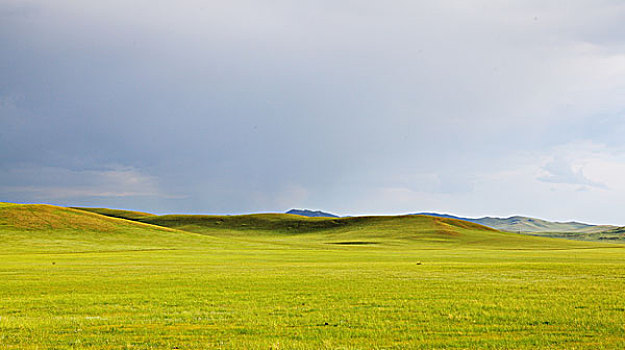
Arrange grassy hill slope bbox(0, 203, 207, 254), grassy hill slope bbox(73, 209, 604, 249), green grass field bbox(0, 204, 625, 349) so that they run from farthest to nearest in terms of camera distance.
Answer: grassy hill slope bbox(73, 209, 604, 249) < grassy hill slope bbox(0, 203, 207, 254) < green grass field bbox(0, 204, 625, 349)

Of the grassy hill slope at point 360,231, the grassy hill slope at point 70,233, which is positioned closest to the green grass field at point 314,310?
the grassy hill slope at point 70,233

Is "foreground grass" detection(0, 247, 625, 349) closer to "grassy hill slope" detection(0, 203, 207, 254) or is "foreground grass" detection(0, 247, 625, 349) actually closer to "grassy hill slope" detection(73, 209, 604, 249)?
"grassy hill slope" detection(0, 203, 207, 254)

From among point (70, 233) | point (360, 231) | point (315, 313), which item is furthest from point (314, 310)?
point (360, 231)

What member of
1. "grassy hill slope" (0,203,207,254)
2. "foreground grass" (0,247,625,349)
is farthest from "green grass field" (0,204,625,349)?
"grassy hill slope" (0,203,207,254)

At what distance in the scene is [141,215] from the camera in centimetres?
18412

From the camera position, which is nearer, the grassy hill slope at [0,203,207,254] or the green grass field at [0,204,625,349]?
the green grass field at [0,204,625,349]

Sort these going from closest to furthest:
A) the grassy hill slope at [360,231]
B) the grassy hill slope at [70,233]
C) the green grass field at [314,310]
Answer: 1. the green grass field at [314,310]
2. the grassy hill slope at [70,233]
3. the grassy hill slope at [360,231]

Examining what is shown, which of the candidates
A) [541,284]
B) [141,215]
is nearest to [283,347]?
[541,284]

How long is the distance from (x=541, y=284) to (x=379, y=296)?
31.9ft

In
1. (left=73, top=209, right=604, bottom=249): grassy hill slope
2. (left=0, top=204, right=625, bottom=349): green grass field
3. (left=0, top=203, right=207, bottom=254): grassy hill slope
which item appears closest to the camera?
(left=0, top=204, right=625, bottom=349): green grass field

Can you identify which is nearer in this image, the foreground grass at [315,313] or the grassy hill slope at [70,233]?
the foreground grass at [315,313]

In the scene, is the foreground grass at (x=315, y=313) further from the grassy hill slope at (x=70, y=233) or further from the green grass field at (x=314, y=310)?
the grassy hill slope at (x=70, y=233)

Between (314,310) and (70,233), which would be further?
(70,233)

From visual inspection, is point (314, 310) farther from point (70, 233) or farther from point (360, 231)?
point (360, 231)
